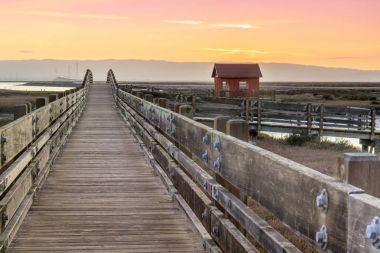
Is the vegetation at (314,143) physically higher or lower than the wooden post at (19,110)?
lower

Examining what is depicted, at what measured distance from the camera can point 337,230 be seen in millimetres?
2408

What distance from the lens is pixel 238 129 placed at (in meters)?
4.51

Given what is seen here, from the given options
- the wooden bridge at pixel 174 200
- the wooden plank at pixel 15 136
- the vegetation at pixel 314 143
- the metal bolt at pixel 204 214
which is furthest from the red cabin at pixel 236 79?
the metal bolt at pixel 204 214

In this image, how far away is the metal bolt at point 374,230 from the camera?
2.00 meters

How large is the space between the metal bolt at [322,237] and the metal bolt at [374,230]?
0.48 metres

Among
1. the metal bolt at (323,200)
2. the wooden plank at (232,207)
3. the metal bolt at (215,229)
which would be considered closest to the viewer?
the metal bolt at (323,200)

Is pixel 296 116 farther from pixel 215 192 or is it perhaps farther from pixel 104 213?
pixel 215 192

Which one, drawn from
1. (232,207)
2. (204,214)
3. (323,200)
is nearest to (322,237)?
(323,200)

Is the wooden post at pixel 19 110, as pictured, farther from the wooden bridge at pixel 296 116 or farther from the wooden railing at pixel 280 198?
the wooden bridge at pixel 296 116

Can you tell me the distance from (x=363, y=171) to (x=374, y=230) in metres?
0.42

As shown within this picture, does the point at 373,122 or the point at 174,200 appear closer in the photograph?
the point at 174,200

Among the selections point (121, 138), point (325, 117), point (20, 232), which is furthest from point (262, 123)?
point (20, 232)

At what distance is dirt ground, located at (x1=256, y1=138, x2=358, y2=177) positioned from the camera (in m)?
18.7

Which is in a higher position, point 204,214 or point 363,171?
point 363,171
